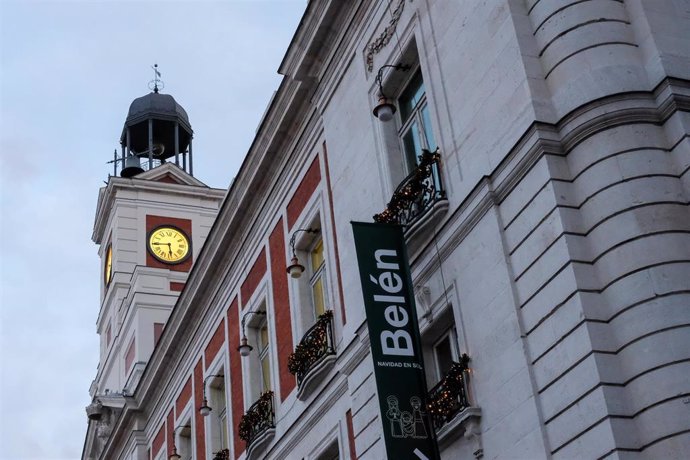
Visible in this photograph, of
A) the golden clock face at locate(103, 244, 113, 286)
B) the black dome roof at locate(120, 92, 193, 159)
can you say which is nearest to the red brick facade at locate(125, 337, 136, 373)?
the golden clock face at locate(103, 244, 113, 286)

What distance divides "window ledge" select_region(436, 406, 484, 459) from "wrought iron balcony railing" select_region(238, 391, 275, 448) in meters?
8.81

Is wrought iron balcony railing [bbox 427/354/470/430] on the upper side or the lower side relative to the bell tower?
lower

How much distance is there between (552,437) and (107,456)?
1163 inches

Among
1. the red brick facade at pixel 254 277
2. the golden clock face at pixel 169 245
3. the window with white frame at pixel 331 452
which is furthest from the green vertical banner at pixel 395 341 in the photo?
the golden clock face at pixel 169 245

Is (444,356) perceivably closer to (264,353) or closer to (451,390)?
(451,390)

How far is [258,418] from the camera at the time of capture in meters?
24.9

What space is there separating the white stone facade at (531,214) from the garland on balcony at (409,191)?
0.34 metres

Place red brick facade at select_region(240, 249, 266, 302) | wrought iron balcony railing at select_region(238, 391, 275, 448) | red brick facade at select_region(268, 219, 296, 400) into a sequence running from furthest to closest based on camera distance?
red brick facade at select_region(240, 249, 266, 302)
wrought iron balcony railing at select_region(238, 391, 275, 448)
red brick facade at select_region(268, 219, 296, 400)

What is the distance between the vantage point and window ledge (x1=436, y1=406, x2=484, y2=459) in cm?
1553

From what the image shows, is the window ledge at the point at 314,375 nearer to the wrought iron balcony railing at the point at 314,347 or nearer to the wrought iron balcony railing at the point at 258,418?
the wrought iron balcony railing at the point at 314,347

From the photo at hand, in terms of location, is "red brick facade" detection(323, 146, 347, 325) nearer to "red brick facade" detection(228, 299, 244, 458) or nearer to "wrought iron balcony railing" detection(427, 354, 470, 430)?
"wrought iron balcony railing" detection(427, 354, 470, 430)

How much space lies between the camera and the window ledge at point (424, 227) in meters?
17.1

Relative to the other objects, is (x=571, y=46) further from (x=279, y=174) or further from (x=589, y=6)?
(x=279, y=174)

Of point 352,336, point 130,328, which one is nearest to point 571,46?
point 352,336
